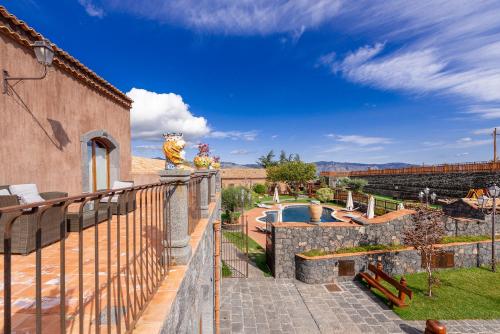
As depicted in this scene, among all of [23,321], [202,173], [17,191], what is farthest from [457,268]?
[17,191]

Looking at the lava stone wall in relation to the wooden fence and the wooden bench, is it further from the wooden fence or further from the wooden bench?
the wooden bench

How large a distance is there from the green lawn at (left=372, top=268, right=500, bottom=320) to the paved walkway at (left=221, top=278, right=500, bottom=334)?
1.27 feet

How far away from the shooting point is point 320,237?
11469 mm

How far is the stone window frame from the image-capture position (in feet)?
26.3

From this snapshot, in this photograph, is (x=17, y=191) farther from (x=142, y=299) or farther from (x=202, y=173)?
(x=142, y=299)

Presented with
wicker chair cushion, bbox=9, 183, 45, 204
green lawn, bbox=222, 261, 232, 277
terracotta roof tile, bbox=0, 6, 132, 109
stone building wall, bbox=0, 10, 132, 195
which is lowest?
green lawn, bbox=222, 261, 232, 277

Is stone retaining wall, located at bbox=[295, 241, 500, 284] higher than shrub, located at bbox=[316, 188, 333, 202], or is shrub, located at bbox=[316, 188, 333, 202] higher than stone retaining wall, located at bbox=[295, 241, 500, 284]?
shrub, located at bbox=[316, 188, 333, 202]

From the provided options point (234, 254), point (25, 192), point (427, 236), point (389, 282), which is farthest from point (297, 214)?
point (25, 192)

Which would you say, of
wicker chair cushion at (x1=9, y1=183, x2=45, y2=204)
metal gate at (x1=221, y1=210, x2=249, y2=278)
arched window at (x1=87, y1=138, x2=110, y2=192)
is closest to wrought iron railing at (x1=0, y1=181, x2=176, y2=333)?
wicker chair cushion at (x1=9, y1=183, x2=45, y2=204)

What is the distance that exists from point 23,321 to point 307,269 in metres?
10.3

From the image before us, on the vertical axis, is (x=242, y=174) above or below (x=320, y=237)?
above

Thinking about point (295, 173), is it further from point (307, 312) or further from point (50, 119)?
point (50, 119)

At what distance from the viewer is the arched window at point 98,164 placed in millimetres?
8594

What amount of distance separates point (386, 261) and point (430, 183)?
2405cm
